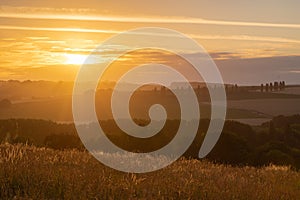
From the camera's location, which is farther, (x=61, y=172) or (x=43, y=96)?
(x=43, y=96)

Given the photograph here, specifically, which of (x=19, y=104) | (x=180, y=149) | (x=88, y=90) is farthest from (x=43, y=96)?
(x=180, y=149)

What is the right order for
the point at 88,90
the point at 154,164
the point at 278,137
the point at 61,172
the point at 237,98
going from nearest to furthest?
the point at 61,172, the point at 154,164, the point at 278,137, the point at 88,90, the point at 237,98

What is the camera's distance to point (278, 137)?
2317 inches

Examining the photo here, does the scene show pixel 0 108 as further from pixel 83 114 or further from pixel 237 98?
pixel 237 98

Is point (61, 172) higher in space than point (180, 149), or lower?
higher

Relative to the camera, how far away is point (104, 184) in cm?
907

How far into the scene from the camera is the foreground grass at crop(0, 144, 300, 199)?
8734 mm

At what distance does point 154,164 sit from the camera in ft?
42.7

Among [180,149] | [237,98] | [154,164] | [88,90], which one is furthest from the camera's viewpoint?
[237,98]

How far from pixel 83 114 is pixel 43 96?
47.7 metres

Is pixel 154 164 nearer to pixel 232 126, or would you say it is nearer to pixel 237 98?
pixel 232 126

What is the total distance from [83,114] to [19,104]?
31.7 meters

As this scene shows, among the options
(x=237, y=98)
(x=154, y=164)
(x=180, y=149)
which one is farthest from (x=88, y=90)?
(x=154, y=164)

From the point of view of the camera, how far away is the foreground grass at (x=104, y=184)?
8734 mm
